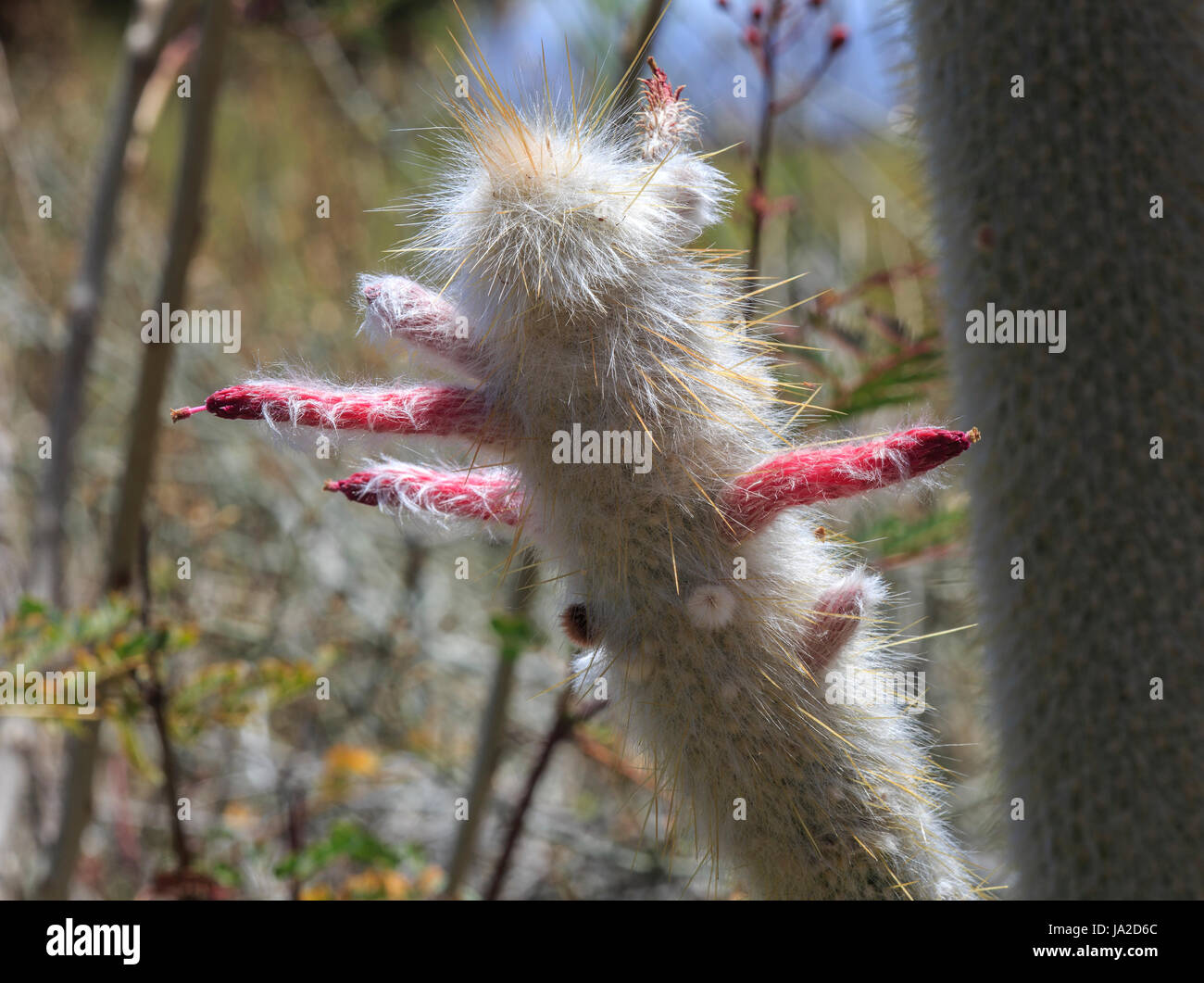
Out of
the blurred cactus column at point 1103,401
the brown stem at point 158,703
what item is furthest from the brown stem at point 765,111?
the brown stem at point 158,703

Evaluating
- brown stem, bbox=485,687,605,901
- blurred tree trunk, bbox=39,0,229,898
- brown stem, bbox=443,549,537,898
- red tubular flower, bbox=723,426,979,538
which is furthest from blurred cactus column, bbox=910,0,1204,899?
blurred tree trunk, bbox=39,0,229,898

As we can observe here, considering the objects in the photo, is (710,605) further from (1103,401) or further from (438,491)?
(1103,401)

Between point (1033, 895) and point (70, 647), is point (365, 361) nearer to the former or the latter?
point (70, 647)

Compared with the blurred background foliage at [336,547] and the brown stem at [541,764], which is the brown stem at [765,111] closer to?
the blurred background foliage at [336,547]

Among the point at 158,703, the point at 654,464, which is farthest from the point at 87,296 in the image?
the point at 654,464

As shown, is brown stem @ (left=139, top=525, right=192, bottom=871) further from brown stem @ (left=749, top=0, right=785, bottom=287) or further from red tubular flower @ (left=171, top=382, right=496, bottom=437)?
brown stem @ (left=749, top=0, right=785, bottom=287)

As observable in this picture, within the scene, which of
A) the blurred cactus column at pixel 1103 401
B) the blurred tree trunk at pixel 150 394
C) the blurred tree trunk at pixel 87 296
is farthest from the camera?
the blurred tree trunk at pixel 87 296
